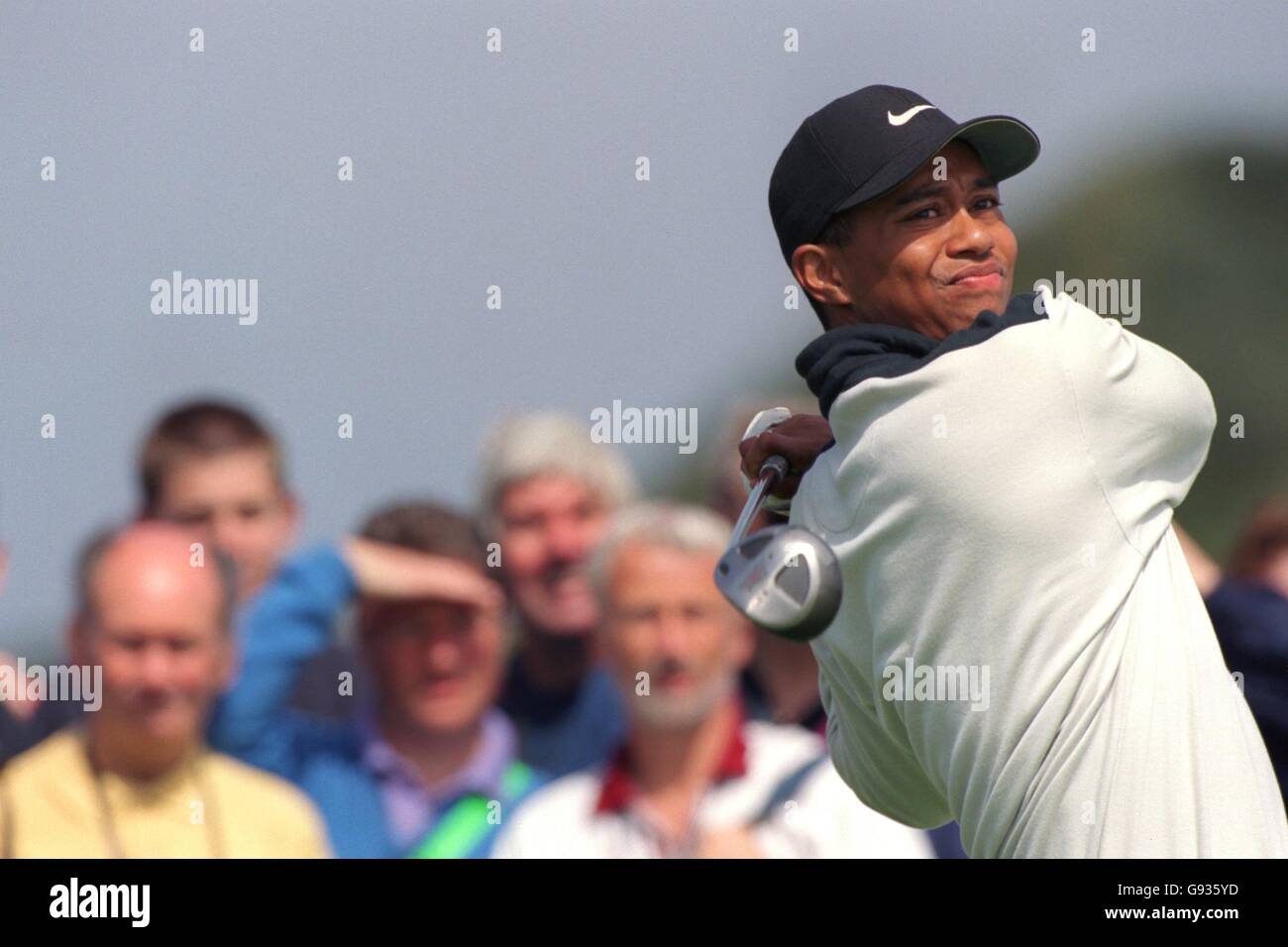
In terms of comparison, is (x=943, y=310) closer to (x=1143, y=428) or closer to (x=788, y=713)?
(x=1143, y=428)

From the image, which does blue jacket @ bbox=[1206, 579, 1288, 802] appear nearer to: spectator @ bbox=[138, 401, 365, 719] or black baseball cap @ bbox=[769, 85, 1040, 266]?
black baseball cap @ bbox=[769, 85, 1040, 266]

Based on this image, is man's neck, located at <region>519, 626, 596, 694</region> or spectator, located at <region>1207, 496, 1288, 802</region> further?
man's neck, located at <region>519, 626, 596, 694</region>

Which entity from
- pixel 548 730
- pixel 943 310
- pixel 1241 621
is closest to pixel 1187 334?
pixel 1241 621

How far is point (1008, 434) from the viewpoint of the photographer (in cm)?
179

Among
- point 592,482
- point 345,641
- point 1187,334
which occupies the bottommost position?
point 345,641

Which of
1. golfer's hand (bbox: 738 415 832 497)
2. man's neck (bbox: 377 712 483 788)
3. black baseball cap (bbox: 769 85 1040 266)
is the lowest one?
man's neck (bbox: 377 712 483 788)

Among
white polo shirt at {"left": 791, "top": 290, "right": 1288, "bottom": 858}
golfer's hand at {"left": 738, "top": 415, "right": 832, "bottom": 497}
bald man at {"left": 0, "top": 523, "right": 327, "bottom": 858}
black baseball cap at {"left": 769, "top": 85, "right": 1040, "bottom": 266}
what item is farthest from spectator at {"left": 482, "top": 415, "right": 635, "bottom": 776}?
white polo shirt at {"left": 791, "top": 290, "right": 1288, "bottom": 858}

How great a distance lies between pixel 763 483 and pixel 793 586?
1.00ft

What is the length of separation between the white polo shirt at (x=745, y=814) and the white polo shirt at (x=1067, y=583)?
1.80m

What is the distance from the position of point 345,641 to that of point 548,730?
1.56ft

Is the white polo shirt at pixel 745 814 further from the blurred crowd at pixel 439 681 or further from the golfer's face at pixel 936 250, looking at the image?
the golfer's face at pixel 936 250

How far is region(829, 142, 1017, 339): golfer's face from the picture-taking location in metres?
2.02

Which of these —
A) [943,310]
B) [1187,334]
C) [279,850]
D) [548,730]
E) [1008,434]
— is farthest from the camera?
[1187,334]

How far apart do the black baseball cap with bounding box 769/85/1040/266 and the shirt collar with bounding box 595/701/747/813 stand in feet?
5.96
